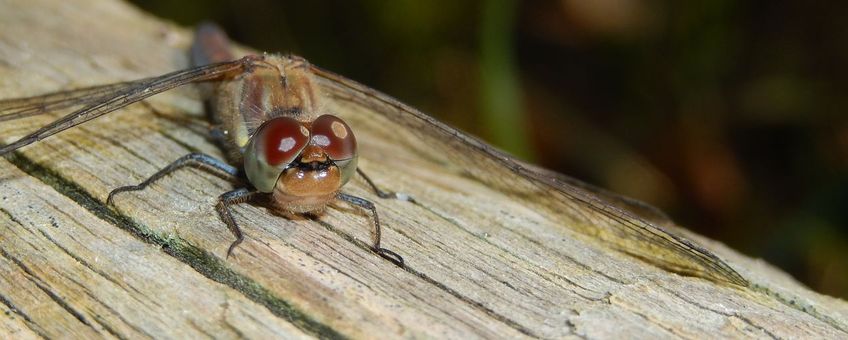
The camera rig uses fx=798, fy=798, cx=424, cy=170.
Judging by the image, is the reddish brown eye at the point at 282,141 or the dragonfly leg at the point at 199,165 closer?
the reddish brown eye at the point at 282,141

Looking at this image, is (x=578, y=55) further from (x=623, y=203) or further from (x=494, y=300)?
(x=494, y=300)

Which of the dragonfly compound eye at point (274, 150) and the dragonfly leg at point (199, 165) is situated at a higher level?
the dragonfly compound eye at point (274, 150)

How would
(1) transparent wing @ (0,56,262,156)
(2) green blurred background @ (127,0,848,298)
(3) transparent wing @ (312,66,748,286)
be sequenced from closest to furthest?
(3) transparent wing @ (312,66,748,286) → (1) transparent wing @ (0,56,262,156) → (2) green blurred background @ (127,0,848,298)

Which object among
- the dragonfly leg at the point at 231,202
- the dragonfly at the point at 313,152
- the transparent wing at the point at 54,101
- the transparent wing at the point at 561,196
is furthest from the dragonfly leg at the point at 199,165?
the transparent wing at the point at 561,196

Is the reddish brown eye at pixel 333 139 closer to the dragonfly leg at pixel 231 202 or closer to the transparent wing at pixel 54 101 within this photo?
the dragonfly leg at pixel 231 202

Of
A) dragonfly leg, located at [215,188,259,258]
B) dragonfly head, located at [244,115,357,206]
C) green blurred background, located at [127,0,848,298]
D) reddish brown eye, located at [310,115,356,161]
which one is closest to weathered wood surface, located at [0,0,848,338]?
dragonfly leg, located at [215,188,259,258]

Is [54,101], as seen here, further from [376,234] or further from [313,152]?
[376,234]

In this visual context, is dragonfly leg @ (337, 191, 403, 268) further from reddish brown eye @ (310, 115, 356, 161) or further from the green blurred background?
the green blurred background
